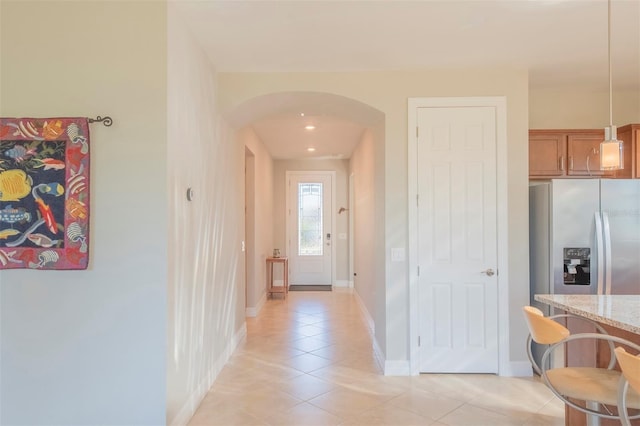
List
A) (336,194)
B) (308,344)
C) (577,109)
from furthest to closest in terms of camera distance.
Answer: (336,194) → (308,344) → (577,109)

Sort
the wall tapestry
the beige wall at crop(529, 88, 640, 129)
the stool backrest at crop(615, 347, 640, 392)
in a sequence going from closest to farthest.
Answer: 1. the stool backrest at crop(615, 347, 640, 392)
2. the wall tapestry
3. the beige wall at crop(529, 88, 640, 129)

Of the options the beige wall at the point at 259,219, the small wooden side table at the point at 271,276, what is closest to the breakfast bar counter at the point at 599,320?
the beige wall at the point at 259,219

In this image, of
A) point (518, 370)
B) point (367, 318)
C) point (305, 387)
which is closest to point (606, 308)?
point (518, 370)

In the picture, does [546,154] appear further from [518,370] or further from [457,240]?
[518,370]

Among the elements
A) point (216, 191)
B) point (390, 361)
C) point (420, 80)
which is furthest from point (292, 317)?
point (420, 80)

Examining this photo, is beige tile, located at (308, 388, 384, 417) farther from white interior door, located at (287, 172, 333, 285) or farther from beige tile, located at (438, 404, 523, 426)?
white interior door, located at (287, 172, 333, 285)

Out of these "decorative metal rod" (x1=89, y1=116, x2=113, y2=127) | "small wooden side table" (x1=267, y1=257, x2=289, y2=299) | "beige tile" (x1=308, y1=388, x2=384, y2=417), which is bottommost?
"beige tile" (x1=308, y1=388, x2=384, y2=417)

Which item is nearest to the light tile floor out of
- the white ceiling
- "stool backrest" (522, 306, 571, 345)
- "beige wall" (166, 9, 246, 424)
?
"beige wall" (166, 9, 246, 424)

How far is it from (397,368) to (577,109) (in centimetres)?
339

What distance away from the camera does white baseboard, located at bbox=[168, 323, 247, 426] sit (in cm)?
245

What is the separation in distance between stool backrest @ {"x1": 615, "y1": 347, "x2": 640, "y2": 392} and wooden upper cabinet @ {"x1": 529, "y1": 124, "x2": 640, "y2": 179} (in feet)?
8.89

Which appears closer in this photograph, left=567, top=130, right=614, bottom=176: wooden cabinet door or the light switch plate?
the light switch plate

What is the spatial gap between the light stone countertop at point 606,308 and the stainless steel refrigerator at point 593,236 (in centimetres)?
Answer: 102

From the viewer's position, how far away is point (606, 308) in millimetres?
1933
